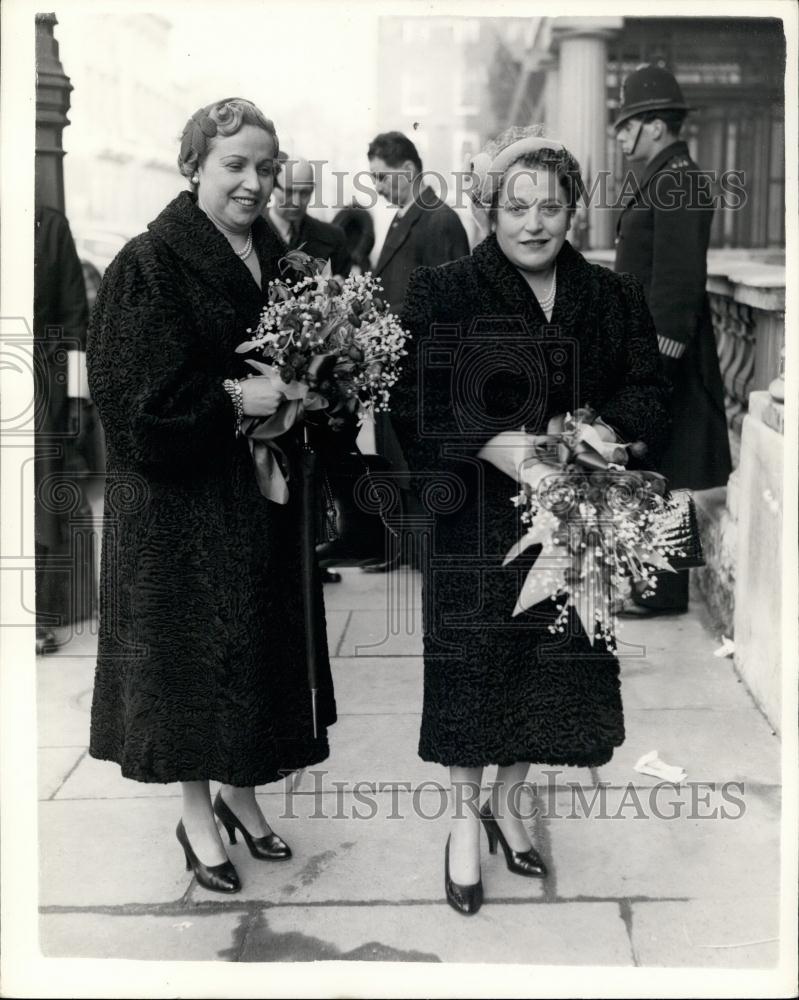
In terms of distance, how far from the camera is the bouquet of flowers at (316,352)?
3295 mm

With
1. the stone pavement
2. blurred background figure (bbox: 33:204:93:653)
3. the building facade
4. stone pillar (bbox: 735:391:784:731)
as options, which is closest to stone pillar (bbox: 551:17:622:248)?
the building facade

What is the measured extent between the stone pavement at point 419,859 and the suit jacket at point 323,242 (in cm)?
293

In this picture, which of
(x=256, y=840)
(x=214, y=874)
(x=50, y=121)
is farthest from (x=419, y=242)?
(x=214, y=874)

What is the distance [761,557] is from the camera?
4.99 metres

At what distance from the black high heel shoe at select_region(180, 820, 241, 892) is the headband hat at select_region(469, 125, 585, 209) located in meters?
2.07

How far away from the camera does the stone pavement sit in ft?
11.2

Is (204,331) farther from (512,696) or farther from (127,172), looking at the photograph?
(127,172)

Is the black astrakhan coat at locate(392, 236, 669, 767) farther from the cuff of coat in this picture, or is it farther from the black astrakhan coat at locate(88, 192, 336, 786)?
the cuff of coat

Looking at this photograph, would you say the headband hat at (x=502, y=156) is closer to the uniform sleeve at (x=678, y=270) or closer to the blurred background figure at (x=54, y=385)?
the uniform sleeve at (x=678, y=270)

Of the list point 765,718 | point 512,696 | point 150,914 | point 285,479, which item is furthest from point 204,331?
point 765,718

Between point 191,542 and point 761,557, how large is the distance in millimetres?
2549

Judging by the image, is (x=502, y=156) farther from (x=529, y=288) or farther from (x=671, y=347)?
(x=671, y=347)

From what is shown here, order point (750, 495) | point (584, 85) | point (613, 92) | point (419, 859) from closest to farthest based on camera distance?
point (419, 859)
point (750, 495)
point (584, 85)
point (613, 92)

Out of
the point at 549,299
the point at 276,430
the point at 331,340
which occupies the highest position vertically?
the point at 549,299
